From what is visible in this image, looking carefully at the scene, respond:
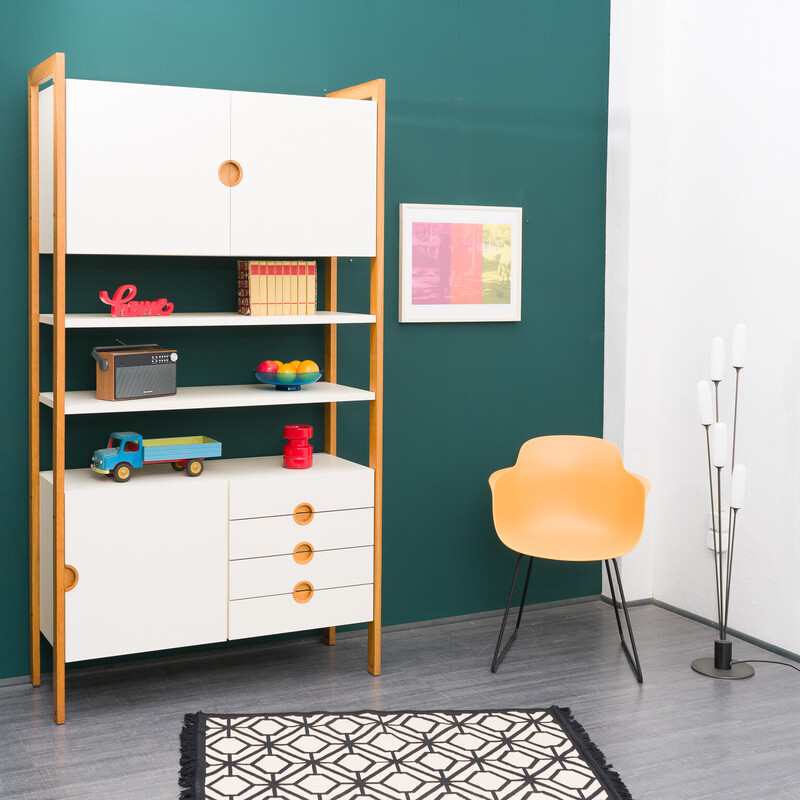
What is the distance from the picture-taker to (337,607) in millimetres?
3488

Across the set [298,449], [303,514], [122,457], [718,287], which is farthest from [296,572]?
[718,287]

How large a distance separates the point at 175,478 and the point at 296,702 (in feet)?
2.72

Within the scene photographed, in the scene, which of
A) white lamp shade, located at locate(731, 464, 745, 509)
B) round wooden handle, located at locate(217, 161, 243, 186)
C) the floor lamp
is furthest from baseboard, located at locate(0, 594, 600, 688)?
round wooden handle, located at locate(217, 161, 243, 186)

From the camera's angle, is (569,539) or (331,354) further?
(331,354)

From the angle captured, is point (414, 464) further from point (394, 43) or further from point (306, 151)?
point (394, 43)

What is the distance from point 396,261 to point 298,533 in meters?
1.17

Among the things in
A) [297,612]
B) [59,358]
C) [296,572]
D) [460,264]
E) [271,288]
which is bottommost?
[297,612]

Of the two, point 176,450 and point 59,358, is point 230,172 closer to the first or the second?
point 59,358

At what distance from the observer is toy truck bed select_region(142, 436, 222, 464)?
10.7 feet

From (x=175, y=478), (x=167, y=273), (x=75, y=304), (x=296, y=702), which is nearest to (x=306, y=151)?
(x=167, y=273)

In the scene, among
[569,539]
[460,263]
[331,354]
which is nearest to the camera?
[569,539]

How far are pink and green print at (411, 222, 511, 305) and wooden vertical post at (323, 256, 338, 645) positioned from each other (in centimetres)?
34

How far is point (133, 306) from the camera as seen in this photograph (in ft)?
10.5

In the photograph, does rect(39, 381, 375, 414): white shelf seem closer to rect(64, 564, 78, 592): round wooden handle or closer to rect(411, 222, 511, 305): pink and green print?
rect(64, 564, 78, 592): round wooden handle
